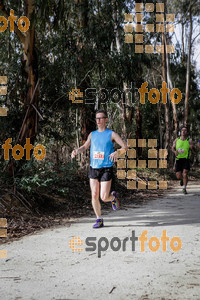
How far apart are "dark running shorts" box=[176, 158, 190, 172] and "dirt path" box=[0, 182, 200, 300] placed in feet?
17.0

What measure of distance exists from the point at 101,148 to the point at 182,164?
6.36m

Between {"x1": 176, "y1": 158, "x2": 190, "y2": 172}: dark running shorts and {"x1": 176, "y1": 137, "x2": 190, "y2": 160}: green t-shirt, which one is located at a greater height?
{"x1": 176, "y1": 137, "x2": 190, "y2": 160}: green t-shirt

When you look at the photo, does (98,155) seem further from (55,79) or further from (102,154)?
(55,79)

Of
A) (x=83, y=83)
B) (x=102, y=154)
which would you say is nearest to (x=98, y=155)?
(x=102, y=154)

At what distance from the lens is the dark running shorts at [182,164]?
38.3 feet

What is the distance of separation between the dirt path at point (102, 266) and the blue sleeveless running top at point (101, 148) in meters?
1.11

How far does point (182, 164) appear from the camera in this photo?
11828 millimetres

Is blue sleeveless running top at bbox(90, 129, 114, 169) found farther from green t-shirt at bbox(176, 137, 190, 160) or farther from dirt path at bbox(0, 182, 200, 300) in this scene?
green t-shirt at bbox(176, 137, 190, 160)

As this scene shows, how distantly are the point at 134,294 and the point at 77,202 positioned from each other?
5855 mm

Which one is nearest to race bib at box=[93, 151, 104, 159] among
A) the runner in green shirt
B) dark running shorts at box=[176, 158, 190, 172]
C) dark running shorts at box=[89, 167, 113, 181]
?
dark running shorts at box=[89, 167, 113, 181]

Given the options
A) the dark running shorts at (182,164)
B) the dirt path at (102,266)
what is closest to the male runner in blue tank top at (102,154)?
the dirt path at (102,266)

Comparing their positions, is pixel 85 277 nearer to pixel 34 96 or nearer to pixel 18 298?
pixel 18 298

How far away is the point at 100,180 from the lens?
6.26 meters

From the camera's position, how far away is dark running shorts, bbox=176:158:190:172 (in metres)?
11.7
